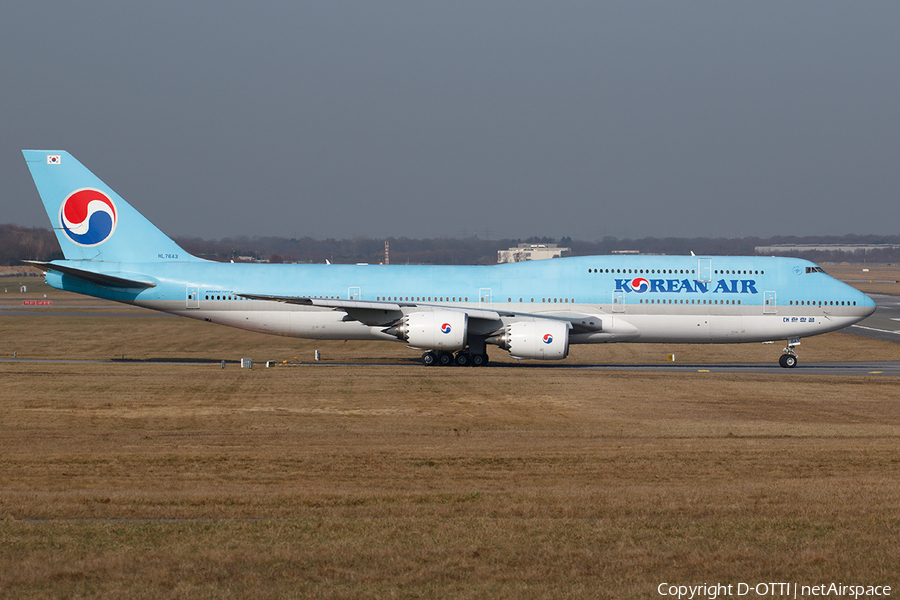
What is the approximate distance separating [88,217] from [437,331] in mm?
16939

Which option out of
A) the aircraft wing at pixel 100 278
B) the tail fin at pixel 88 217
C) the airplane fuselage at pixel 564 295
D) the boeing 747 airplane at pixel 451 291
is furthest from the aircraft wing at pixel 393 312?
the tail fin at pixel 88 217

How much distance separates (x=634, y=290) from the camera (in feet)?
119

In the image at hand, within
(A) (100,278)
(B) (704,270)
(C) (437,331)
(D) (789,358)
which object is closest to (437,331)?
(C) (437,331)

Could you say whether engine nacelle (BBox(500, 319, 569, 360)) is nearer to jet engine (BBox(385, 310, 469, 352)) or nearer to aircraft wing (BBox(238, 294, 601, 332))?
aircraft wing (BBox(238, 294, 601, 332))

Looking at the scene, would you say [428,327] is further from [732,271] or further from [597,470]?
[597,470]

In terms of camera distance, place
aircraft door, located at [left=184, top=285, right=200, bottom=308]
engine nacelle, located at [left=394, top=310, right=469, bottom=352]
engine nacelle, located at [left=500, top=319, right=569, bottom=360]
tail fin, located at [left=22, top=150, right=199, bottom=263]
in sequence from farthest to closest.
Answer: aircraft door, located at [left=184, top=285, right=200, bottom=308], tail fin, located at [left=22, top=150, right=199, bottom=263], engine nacelle, located at [left=394, top=310, right=469, bottom=352], engine nacelle, located at [left=500, top=319, right=569, bottom=360]

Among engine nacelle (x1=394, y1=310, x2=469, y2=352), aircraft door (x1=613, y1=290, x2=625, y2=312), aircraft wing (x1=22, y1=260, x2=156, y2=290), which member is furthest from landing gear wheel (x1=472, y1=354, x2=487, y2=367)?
aircraft wing (x1=22, y1=260, x2=156, y2=290)

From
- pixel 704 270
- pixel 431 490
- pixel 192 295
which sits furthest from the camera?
pixel 704 270

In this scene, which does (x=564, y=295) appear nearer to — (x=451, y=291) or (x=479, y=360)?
(x=479, y=360)

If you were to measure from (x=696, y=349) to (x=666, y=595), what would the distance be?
38.8 m

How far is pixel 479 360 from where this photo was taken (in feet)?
120

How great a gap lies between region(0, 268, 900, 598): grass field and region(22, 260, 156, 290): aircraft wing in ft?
19.7

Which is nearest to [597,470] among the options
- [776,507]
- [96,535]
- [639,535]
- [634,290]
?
[776,507]

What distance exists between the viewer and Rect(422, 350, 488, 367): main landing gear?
36.1 meters
